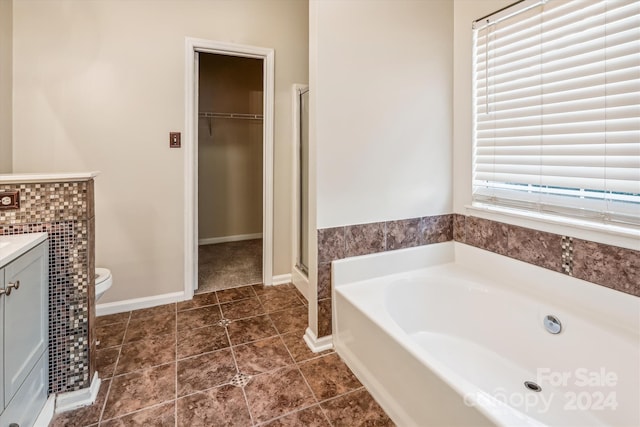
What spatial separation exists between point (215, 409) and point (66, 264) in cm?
99

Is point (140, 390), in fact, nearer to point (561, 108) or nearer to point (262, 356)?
point (262, 356)

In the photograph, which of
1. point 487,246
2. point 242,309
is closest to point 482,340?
point 487,246

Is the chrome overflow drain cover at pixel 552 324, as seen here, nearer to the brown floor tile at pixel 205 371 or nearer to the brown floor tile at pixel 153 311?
the brown floor tile at pixel 205 371

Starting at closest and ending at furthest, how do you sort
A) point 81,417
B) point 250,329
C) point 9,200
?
point 9,200, point 81,417, point 250,329

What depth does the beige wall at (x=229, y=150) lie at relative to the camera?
4320 mm

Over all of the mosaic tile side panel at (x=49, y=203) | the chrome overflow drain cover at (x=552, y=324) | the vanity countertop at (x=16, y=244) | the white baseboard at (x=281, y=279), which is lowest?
the white baseboard at (x=281, y=279)

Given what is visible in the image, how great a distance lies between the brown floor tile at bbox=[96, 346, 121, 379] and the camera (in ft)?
5.83

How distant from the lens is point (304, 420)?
1461 mm

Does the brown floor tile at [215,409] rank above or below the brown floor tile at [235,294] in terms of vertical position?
below

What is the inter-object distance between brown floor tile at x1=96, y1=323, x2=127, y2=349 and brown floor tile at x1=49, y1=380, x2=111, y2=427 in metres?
0.56

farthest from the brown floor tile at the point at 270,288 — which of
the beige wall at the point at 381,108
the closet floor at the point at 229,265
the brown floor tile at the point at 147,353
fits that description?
the beige wall at the point at 381,108

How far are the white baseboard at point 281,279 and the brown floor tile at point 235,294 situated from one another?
0.75ft

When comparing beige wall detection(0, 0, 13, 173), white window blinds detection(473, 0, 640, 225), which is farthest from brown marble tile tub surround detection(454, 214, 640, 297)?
beige wall detection(0, 0, 13, 173)

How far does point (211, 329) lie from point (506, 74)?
258cm
